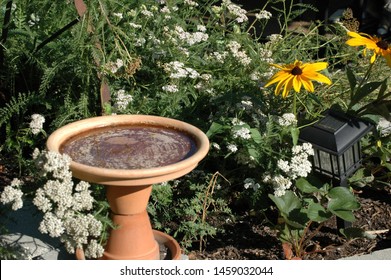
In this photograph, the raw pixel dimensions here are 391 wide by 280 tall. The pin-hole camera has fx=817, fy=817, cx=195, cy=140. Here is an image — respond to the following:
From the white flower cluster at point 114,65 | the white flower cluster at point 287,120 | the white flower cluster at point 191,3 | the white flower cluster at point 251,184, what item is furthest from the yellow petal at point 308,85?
the white flower cluster at point 191,3

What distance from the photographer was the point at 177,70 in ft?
15.1

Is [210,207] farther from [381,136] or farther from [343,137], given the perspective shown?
[381,136]

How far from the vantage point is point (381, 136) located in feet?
16.5

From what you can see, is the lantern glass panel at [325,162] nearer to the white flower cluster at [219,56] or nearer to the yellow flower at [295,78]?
the yellow flower at [295,78]

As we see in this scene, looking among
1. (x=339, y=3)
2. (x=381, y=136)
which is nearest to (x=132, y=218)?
(x=381, y=136)

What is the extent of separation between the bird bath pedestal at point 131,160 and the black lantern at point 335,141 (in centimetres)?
75

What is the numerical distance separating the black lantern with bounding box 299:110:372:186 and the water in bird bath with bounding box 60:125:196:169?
76 cm

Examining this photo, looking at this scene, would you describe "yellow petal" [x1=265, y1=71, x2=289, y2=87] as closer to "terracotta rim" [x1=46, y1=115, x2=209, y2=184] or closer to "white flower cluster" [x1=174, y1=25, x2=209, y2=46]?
"terracotta rim" [x1=46, y1=115, x2=209, y2=184]

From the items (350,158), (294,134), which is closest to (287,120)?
(294,134)

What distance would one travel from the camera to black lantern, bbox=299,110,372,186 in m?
4.24

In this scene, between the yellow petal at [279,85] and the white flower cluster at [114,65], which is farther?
the white flower cluster at [114,65]

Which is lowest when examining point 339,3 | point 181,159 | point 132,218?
point 339,3

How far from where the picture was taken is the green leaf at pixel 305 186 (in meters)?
4.14

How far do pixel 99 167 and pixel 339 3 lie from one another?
4.58m
